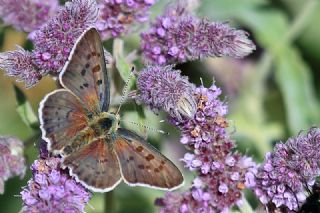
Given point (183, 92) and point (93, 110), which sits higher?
point (183, 92)

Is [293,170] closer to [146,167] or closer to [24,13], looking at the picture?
[146,167]

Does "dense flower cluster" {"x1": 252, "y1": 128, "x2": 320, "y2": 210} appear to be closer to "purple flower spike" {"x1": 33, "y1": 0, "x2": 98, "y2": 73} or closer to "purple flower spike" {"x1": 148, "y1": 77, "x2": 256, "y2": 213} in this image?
"purple flower spike" {"x1": 148, "y1": 77, "x2": 256, "y2": 213}

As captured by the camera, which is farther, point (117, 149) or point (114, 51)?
point (114, 51)

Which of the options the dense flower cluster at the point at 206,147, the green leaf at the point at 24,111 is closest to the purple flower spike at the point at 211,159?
the dense flower cluster at the point at 206,147

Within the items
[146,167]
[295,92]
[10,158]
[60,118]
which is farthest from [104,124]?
[295,92]

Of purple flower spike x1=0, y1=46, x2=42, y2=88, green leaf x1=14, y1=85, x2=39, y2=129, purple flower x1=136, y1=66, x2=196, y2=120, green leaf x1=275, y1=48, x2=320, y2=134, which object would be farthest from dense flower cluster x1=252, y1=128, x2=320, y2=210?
green leaf x1=275, y1=48, x2=320, y2=134

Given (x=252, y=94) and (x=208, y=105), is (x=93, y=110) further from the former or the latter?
(x=252, y=94)

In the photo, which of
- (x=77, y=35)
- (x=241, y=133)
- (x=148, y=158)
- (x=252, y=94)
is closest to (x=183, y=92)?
(x=148, y=158)

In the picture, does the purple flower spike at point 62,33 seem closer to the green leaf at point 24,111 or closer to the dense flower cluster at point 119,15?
the dense flower cluster at point 119,15
